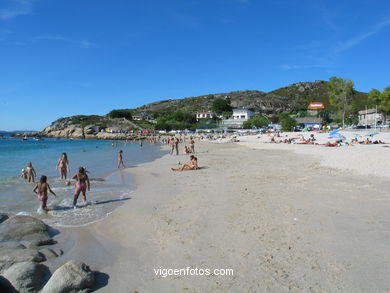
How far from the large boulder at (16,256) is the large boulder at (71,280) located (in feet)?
3.84

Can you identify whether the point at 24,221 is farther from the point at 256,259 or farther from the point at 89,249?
the point at 256,259

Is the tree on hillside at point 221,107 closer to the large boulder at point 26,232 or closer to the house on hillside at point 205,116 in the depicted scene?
the house on hillside at point 205,116

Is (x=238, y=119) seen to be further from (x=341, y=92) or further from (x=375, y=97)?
(x=375, y=97)

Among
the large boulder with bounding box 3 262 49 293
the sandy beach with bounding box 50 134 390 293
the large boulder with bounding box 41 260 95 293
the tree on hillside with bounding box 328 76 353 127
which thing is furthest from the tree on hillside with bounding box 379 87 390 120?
the large boulder with bounding box 3 262 49 293

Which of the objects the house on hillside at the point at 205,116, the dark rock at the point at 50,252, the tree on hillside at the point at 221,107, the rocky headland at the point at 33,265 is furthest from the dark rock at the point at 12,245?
the tree on hillside at the point at 221,107

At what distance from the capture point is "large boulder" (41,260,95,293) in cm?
413

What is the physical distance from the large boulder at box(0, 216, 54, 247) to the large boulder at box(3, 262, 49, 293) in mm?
1558

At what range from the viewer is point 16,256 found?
16.9 ft

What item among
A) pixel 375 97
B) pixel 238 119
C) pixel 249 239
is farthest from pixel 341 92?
pixel 249 239

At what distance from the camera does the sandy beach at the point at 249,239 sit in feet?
14.3

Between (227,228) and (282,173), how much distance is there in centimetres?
769

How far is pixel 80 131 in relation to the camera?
106 meters

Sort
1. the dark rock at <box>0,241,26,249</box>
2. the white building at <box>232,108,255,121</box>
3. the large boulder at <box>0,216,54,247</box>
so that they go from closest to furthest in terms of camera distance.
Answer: the dark rock at <box>0,241,26,249</box>, the large boulder at <box>0,216,54,247</box>, the white building at <box>232,108,255,121</box>

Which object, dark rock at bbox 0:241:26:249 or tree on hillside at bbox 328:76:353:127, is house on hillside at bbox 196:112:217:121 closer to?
tree on hillside at bbox 328:76:353:127
